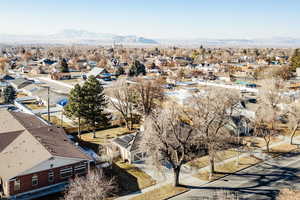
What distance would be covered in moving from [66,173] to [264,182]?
1842 cm

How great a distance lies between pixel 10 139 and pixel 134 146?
12.8 m

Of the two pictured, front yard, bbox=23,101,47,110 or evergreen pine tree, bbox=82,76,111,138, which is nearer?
evergreen pine tree, bbox=82,76,111,138

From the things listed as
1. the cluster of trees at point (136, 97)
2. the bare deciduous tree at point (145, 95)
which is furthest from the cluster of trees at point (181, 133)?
the cluster of trees at point (136, 97)

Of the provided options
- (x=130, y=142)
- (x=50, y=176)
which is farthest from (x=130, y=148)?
(x=50, y=176)

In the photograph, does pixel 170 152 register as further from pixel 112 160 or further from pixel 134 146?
pixel 112 160

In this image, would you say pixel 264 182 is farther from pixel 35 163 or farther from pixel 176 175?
pixel 35 163

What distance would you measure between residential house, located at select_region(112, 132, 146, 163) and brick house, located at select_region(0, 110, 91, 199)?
510 centimetres

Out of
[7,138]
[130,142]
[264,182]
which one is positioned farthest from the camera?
[130,142]

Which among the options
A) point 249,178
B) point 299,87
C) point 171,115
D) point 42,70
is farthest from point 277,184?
point 42,70

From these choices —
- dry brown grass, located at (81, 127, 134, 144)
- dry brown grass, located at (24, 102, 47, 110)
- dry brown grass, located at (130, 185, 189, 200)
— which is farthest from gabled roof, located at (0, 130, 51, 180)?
dry brown grass, located at (24, 102, 47, 110)

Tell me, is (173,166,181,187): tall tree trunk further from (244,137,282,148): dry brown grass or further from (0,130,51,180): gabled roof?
(244,137,282,148): dry brown grass

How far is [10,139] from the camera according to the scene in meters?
26.0

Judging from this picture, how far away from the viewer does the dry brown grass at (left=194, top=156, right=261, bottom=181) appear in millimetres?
25052

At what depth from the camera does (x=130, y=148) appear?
2789 centimetres
